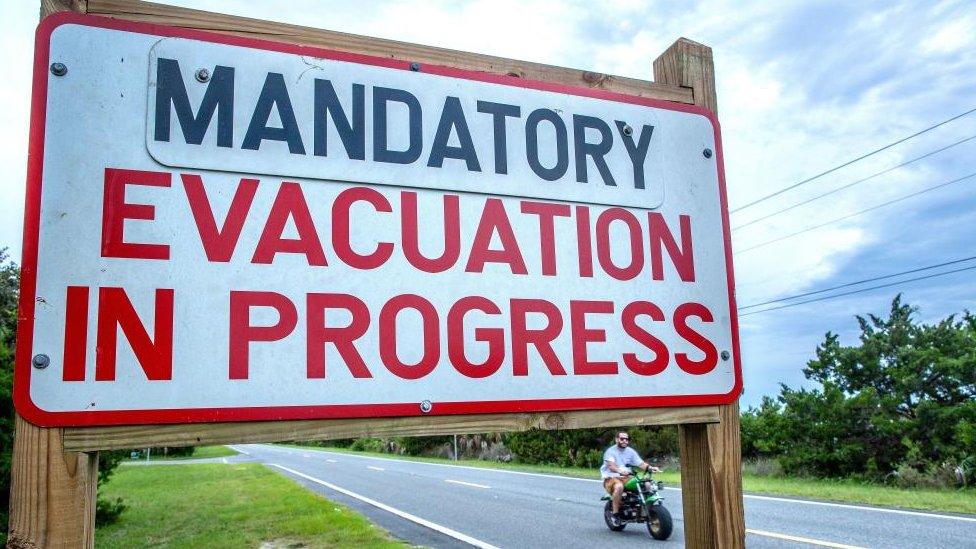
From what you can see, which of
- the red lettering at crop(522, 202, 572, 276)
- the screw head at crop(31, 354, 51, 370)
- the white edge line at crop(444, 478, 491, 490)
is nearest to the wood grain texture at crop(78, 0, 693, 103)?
the red lettering at crop(522, 202, 572, 276)

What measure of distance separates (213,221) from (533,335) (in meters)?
0.82

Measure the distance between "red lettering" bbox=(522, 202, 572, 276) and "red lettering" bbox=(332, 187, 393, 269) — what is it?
0.39 metres

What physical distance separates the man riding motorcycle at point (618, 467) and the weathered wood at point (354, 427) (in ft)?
27.1

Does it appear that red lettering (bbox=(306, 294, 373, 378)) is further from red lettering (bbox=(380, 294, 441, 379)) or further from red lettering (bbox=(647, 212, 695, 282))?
red lettering (bbox=(647, 212, 695, 282))

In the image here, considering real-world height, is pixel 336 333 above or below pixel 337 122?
below

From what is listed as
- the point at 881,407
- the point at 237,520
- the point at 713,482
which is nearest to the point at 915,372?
the point at 881,407

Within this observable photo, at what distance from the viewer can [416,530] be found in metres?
10.4

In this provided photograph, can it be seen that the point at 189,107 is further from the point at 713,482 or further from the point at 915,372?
the point at 915,372

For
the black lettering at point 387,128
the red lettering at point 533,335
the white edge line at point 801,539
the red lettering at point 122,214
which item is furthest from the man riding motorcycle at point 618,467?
the red lettering at point 122,214

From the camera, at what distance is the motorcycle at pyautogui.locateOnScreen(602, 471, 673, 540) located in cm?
929

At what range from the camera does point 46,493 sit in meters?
1.53

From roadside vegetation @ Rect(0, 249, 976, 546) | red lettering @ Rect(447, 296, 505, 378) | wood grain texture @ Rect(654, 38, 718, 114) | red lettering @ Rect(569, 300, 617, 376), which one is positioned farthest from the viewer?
roadside vegetation @ Rect(0, 249, 976, 546)

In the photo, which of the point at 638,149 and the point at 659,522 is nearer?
the point at 638,149

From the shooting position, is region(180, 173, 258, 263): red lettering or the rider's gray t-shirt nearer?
region(180, 173, 258, 263): red lettering
